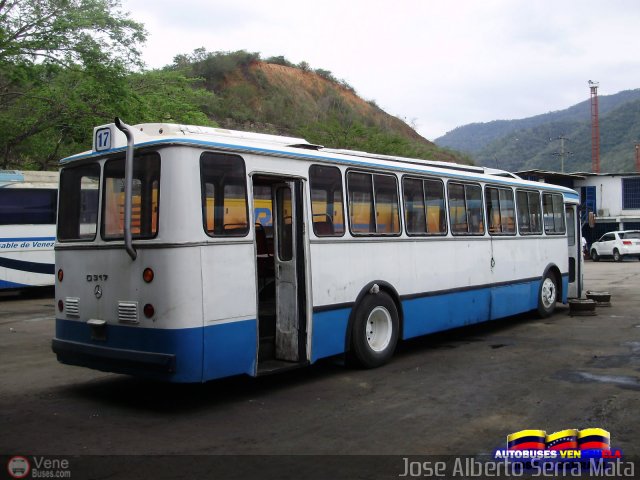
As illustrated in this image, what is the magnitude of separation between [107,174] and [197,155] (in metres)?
1.21

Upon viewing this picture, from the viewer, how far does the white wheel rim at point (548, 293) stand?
12.7 meters

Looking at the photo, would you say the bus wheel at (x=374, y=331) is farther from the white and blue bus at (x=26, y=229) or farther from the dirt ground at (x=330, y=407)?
the white and blue bus at (x=26, y=229)

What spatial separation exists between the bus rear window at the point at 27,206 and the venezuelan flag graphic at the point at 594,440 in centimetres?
1601

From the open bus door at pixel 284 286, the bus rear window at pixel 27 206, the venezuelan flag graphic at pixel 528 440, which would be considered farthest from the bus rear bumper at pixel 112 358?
the bus rear window at pixel 27 206

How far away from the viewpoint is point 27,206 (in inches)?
683

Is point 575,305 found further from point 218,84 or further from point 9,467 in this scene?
point 218,84

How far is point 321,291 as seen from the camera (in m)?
7.41

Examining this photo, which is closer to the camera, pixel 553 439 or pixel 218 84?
pixel 553 439

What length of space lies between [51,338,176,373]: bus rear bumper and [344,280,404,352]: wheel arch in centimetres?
259

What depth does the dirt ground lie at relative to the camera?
5.16m

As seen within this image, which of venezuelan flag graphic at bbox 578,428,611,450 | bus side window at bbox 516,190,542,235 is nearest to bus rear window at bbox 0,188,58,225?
bus side window at bbox 516,190,542,235

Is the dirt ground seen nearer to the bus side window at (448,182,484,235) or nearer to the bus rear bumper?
the bus rear bumper

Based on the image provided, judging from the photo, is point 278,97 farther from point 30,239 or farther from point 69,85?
point 30,239

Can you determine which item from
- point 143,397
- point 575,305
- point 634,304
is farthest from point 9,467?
point 634,304
